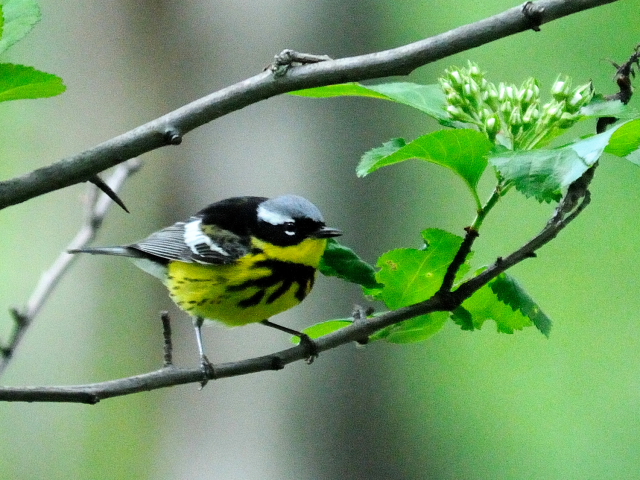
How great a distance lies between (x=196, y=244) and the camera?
2277 millimetres

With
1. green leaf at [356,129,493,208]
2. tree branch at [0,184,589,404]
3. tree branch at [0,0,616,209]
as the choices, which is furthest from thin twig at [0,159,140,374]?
green leaf at [356,129,493,208]

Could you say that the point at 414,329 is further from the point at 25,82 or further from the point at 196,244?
the point at 196,244

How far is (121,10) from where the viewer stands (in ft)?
12.2

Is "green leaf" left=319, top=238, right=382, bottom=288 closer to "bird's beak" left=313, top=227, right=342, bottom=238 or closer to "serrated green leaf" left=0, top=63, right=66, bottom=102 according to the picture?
"bird's beak" left=313, top=227, right=342, bottom=238

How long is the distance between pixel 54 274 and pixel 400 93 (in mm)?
1074

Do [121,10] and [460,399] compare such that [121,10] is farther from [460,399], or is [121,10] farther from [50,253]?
[460,399]

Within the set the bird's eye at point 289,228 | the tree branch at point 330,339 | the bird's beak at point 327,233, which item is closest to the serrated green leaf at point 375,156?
the tree branch at point 330,339

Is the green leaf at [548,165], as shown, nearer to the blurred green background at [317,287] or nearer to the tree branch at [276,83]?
the tree branch at [276,83]

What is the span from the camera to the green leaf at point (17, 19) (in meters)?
1.02

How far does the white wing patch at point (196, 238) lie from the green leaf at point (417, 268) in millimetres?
1007

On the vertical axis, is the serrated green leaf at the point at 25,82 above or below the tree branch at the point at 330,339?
above

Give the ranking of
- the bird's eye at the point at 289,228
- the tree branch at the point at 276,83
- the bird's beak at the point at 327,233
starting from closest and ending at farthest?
the tree branch at the point at 276,83 → the bird's beak at the point at 327,233 → the bird's eye at the point at 289,228

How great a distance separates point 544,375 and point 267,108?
2.70 meters

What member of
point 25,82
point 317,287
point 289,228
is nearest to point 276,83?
point 25,82
